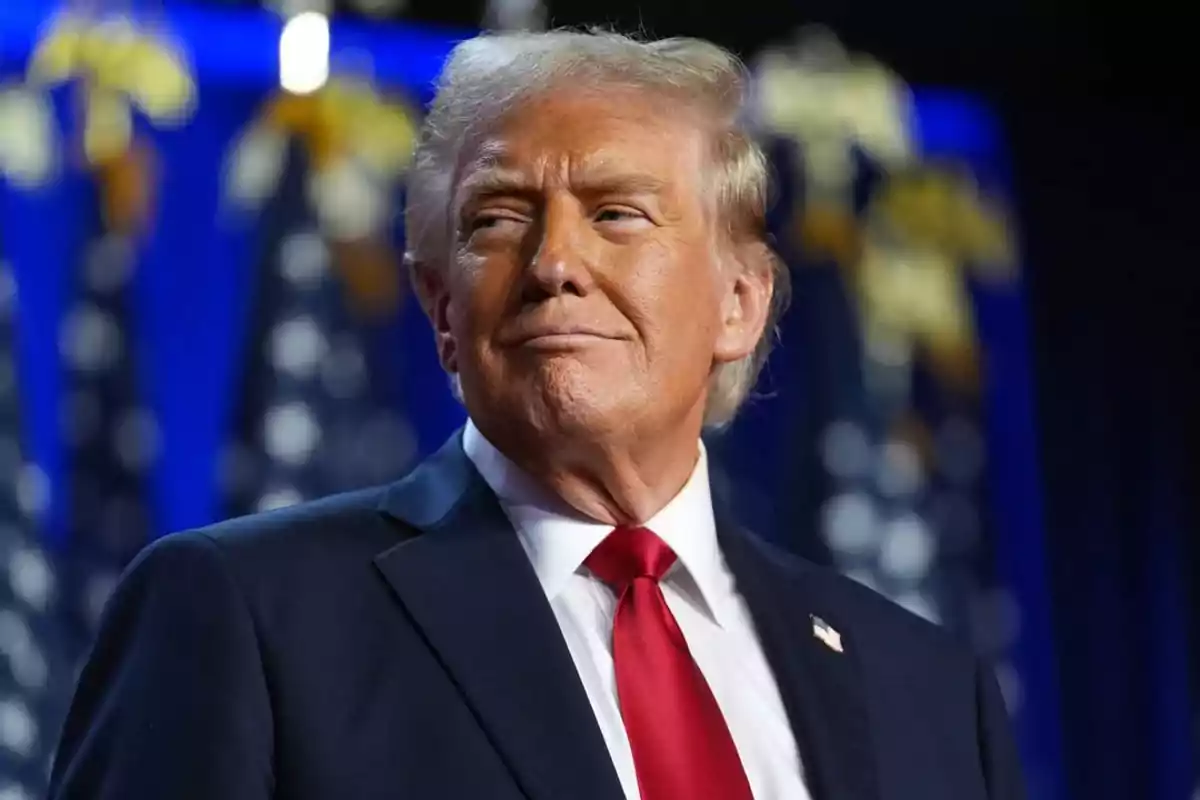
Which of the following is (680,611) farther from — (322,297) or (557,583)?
(322,297)

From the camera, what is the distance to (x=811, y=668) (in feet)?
5.46

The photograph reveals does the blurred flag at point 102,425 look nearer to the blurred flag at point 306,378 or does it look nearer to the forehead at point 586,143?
the blurred flag at point 306,378

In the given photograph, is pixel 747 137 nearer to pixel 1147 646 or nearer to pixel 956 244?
pixel 956 244

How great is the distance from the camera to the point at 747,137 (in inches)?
71.2

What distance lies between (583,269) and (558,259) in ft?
0.08

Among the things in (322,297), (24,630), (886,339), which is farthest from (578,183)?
(886,339)

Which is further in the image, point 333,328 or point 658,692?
point 333,328

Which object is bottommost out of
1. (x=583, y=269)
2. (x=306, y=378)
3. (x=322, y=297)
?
(x=306, y=378)

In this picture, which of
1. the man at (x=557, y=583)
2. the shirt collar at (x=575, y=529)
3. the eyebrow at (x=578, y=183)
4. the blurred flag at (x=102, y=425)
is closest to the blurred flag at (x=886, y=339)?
the blurred flag at (x=102, y=425)

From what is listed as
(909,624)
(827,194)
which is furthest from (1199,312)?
(909,624)

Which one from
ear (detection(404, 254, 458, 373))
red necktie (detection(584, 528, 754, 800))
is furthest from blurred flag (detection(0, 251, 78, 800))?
red necktie (detection(584, 528, 754, 800))

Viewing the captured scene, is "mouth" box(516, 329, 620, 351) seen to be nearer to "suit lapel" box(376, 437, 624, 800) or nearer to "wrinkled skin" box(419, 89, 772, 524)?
"wrinkled skin" box(419, 89, 772, 524)

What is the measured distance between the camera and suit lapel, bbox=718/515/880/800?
1578 mm

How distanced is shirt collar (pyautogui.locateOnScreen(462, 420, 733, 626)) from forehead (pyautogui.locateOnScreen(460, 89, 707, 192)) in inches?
9.9
